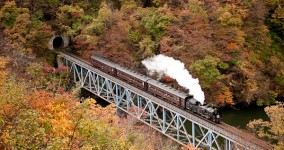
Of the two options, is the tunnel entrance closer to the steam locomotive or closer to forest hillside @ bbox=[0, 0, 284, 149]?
forest hillside @ bbox=[0, 0, 284, 149]

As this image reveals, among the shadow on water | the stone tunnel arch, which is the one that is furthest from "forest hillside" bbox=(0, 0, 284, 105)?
the stone tunnel arch

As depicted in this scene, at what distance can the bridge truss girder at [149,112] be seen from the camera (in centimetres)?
2475

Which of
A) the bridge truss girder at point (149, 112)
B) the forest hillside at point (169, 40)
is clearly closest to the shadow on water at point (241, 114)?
the forest hillside at point (169, 40)

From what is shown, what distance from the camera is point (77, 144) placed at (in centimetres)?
1086

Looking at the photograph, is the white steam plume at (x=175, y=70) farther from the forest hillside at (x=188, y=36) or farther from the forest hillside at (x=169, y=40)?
the forest hillside at (x=188, y=36)

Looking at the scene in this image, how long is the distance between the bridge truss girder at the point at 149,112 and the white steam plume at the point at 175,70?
85.5 inches

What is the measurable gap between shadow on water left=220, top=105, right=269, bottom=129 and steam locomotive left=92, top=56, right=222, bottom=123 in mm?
10485

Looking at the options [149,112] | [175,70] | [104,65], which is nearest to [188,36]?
[175,70]

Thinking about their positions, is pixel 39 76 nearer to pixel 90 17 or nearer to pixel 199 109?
pixel 90 17

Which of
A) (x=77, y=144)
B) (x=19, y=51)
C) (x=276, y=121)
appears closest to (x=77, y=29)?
(x=19, y=51)

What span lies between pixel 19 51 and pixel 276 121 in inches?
917

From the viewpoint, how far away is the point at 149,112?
31688 millimetres

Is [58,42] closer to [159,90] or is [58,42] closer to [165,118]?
[159,90]

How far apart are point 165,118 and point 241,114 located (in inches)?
476
